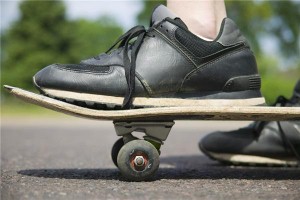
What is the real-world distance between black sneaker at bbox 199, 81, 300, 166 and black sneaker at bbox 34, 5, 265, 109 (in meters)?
0.62

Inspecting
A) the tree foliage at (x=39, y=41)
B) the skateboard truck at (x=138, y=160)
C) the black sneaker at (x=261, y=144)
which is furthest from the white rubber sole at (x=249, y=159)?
the tree foliage at (x=39, y=41)

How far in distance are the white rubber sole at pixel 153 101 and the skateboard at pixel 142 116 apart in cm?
5

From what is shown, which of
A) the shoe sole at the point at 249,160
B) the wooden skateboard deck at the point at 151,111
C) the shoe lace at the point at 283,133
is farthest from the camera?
the shoe sole at the point at 249,160

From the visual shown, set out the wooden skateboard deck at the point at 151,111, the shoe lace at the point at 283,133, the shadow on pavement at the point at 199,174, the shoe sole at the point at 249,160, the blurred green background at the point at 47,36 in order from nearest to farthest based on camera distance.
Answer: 1. the wooden skateboard deck at the point at 151,111
2. the shadow on pavement at the point at 199,174
3. the shoe lace at the point at 283,133
4. the shoe sole at the point at 249,160
5. the blurred green background at the point at 47,36

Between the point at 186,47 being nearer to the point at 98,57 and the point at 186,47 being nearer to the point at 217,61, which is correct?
the point at 217,61

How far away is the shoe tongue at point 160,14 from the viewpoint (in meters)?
2.31

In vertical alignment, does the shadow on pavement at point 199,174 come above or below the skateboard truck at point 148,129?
below

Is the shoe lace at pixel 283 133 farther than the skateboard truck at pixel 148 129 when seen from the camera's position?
Yes

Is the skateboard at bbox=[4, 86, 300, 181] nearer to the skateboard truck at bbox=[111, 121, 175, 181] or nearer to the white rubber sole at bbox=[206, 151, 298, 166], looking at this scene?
the skateboard truck at bbox=[111, 121, 175, 181]

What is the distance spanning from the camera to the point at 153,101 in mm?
2154

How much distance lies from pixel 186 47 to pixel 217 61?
0.50ft

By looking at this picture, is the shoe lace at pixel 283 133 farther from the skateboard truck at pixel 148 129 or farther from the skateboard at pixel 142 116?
the skateboard truck at pixel 148 129

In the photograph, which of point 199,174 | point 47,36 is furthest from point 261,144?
point 47,36

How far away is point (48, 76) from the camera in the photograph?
6.94 ft
